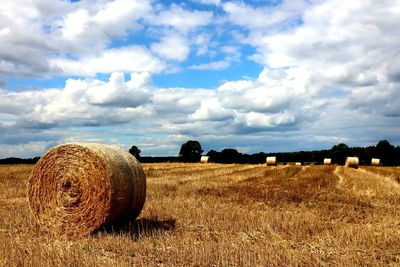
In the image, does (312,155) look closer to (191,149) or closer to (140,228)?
(191,149)

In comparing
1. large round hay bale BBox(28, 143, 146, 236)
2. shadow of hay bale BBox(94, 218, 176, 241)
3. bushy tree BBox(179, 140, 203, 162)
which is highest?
bushy tree BBox(179, 140, 203, 162)

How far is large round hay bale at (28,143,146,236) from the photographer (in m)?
9.56

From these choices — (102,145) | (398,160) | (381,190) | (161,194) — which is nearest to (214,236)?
(102,145)

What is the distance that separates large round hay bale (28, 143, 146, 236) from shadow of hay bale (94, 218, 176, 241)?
210 millimetres

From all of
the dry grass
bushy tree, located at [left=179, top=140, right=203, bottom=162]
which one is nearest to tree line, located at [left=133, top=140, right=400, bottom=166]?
bushy tree, located at [left=179, top=140, right=203, bottom=162]

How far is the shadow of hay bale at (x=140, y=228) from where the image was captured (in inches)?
354

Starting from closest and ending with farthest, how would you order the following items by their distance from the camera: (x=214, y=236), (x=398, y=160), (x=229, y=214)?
1. (x=214, y=236)
2. (x=229, y=214)
3. (x=398, y=160)

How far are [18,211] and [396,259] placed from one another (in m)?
8.80

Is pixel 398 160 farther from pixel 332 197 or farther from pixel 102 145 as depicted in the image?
pixel 102 145

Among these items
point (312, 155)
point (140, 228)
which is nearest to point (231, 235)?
point (140, 228)

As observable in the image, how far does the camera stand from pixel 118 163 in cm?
989

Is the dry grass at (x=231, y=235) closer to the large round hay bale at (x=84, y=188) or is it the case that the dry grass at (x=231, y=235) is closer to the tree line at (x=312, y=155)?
the large round hay bale at (x=84, y=188)

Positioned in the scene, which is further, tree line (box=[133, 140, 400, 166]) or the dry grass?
tree line (box=[133, 140, 400, 166])

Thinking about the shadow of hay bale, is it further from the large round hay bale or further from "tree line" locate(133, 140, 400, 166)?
"tree line" locate(133, 140, 400, 166)
